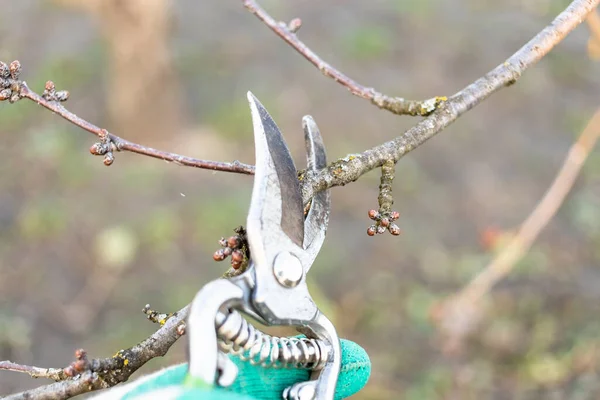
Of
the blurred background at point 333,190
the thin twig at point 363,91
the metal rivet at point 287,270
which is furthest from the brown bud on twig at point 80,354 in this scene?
the blurred background at point 333,190

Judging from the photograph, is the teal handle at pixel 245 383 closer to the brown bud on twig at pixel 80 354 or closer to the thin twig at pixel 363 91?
the brown bud on twig at pixel 80 354

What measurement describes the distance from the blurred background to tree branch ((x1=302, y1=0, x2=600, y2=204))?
1810 mm

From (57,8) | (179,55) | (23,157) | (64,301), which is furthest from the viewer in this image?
(57,8)

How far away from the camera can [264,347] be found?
94 centimetres

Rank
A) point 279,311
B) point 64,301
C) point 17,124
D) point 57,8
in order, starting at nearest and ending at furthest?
point 279,311
point 64,301
point 17,124
point 57,8

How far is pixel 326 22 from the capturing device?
599 cm

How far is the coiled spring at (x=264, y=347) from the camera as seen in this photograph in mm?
898

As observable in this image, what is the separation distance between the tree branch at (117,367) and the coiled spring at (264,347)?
0.49 feet

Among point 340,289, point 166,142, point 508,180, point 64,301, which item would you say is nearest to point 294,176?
point 340,289

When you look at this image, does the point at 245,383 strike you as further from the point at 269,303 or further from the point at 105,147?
the point at 105,147

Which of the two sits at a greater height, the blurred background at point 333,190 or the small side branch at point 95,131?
the blurred background at point 333,190

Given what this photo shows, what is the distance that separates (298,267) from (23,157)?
404 cm

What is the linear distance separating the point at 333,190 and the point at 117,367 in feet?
11.1

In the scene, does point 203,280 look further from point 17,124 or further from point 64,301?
point 17,124
